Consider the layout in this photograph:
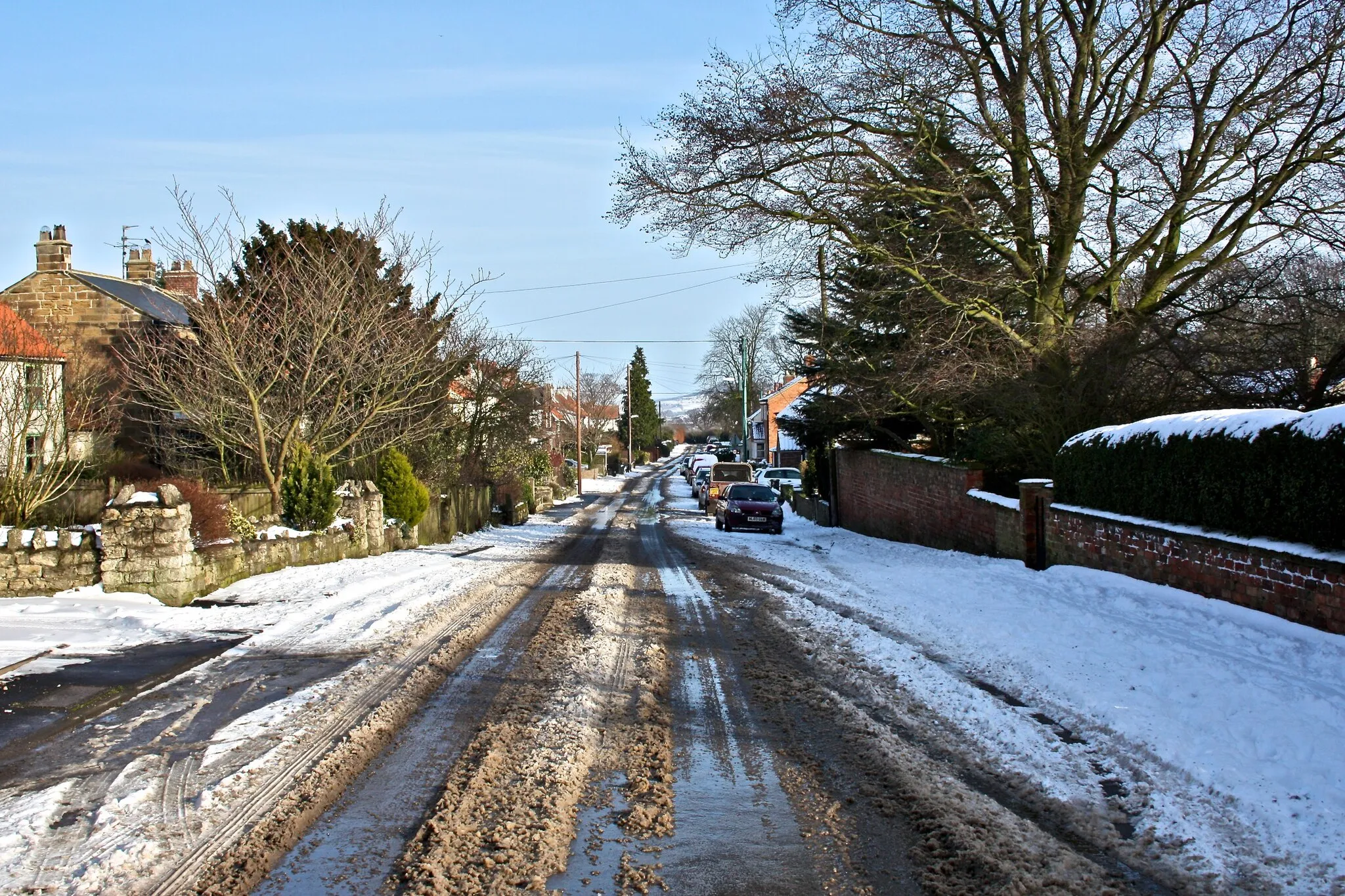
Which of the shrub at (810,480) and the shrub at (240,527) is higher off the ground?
the shrub at (810,480)

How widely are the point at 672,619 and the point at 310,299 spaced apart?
10.4 metres

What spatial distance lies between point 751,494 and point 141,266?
2711 centimetres

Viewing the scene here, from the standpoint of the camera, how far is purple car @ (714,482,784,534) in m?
26.6

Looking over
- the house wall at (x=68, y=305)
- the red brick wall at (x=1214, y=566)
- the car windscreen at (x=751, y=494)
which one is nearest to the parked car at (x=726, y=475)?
the car windscreen at (x=751, y=494)

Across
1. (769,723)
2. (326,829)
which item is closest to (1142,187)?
(769,723)

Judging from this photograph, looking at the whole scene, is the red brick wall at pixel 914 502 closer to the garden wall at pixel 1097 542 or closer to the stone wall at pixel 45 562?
the garden wall at pixel 1097 542

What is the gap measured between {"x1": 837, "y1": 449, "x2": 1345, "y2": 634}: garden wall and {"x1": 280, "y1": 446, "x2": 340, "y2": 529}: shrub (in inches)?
419

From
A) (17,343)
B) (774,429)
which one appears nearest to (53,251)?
(17,343)

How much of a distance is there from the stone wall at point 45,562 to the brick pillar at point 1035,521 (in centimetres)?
1163

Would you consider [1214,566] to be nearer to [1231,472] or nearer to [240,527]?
[1231,472]

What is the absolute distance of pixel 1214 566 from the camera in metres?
9.01

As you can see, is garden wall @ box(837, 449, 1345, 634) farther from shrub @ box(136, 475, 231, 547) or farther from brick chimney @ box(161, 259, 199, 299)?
brick chimney @ box(161, 259, 199, 299)

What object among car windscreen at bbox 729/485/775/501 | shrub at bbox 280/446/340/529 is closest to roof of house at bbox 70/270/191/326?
shrub at bbox 280/446/340/529

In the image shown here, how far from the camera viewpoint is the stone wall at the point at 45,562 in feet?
36.9
